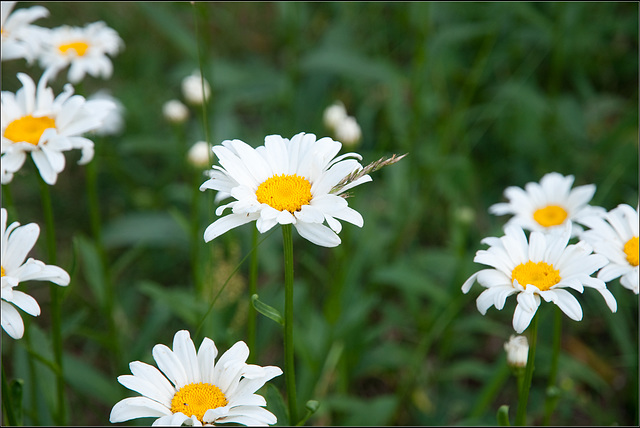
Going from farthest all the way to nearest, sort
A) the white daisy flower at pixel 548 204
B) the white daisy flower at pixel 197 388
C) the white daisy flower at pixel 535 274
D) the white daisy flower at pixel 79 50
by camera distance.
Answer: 1. the white daisy flower at pixel 79 50
2. the white daisy flower at pixel 548 204
3. the white daisy flower at pixel 535 274
4. the white daisy flower at pixel 197 388

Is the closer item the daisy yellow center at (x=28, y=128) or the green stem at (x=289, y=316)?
the green stem at (x=289, y=316)

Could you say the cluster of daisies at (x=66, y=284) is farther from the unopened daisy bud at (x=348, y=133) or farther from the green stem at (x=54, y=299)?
the unopened daisy bud at (x=348, y=133)

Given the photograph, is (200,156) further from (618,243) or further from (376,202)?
(618,243)

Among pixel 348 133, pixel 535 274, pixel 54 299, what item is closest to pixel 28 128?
pixel 54 299

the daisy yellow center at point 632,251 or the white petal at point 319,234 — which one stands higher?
the daisy yellow center at point 632,251

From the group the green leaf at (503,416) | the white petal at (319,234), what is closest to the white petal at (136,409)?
the white petal at (319,234)

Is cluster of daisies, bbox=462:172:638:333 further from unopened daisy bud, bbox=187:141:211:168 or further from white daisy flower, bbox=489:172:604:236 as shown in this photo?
unopened daisy bud, bbox=187:141:211:168

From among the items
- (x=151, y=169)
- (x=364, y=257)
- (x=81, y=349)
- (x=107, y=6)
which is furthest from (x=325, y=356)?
(x=107, y=6)
